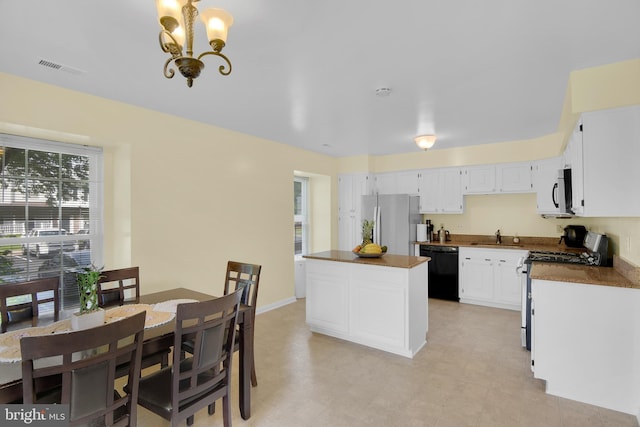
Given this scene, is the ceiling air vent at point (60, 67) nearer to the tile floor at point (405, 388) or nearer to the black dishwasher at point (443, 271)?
the tile floor at point (405, 388)

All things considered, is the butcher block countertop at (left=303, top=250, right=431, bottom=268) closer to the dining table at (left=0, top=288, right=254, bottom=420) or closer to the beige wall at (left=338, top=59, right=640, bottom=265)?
the dining table at (left=0, top=288, right=254, bottom=420)

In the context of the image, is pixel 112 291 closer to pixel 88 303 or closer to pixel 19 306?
pixel 19 306

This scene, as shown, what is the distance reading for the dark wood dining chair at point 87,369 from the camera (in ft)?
4.04

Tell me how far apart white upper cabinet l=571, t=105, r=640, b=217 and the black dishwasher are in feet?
9.55

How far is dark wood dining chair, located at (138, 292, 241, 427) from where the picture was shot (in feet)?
5.54

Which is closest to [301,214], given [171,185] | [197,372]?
[171,185]

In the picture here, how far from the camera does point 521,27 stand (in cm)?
193

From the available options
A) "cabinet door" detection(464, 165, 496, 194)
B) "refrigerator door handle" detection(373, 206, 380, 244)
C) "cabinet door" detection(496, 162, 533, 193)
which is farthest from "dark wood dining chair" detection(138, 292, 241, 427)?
"cabinet door" detection(496, 162, 533, 193)

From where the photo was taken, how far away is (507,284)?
15.7 feet

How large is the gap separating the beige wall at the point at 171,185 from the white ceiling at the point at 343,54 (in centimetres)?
21

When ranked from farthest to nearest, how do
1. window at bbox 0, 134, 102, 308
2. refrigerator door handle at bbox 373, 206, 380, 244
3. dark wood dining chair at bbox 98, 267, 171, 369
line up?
refrigerator door handle at bbox 373, 206, 380, 244 → window at bbox 0, 134, 102, 308 → dark wood dining chair at bbox 98, 267, 171, 369

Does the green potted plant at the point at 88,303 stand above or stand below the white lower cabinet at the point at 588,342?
above

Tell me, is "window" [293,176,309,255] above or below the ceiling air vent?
below

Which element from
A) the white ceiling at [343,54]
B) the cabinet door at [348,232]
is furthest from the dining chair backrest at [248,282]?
the cabinet door at [348,232]
